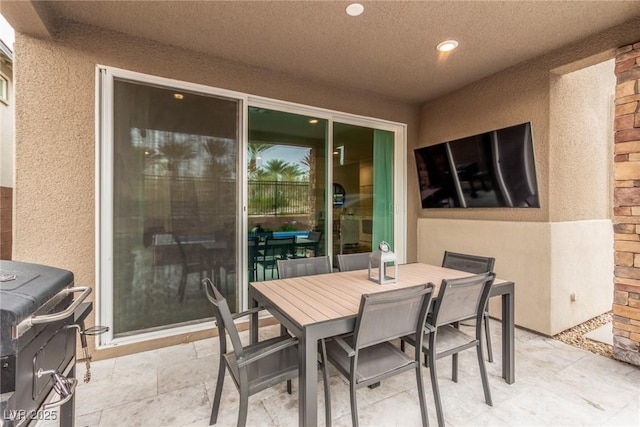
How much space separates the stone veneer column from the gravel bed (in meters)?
0.18

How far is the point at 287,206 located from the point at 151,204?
141cm

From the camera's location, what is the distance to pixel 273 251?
3480 millimetres

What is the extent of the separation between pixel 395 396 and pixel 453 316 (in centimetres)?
73

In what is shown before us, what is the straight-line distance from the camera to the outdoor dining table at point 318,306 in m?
1.43

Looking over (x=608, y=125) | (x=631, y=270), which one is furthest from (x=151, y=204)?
(x=608, y=125)

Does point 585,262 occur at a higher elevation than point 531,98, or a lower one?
lower

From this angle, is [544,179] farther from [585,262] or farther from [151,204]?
[151,204]

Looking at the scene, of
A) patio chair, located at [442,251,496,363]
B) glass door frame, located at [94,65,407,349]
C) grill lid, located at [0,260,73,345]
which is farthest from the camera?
glass door frame, located at [94,65,407,349]

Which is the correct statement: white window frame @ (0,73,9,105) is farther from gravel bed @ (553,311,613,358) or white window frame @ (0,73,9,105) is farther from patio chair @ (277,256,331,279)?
gravel bed @ (553,311,613,358)

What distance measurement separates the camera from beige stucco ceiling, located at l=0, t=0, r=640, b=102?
222 centimetres

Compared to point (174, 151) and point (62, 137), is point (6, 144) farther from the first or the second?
point (174, 151)

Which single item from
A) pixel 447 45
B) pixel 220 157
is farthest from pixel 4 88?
pixel 447 45

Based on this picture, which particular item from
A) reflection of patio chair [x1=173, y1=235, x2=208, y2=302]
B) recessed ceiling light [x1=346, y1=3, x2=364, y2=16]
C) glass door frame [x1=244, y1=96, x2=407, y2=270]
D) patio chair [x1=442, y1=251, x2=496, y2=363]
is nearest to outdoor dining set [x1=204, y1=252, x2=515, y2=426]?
patio chair [x1=442, y1=251, x2=496, y2=363]

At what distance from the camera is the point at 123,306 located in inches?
105
